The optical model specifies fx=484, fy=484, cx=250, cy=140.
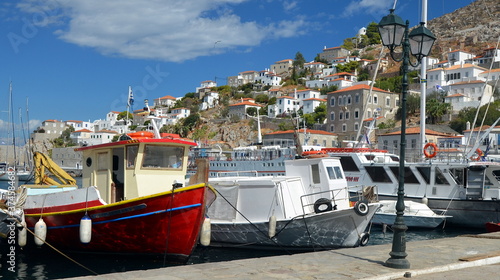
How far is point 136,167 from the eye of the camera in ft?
44.4

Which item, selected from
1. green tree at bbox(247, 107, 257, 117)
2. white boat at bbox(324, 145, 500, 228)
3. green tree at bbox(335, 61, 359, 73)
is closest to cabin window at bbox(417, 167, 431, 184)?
white boat at bbox(324, 145, 500, 228)

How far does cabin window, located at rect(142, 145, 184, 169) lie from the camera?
13734 mm

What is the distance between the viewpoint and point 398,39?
8836 mm

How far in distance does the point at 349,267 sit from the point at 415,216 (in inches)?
560

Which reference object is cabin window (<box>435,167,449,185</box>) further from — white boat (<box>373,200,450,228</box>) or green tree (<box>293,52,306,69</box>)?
green tree (<box>293,52,306,69</box>)

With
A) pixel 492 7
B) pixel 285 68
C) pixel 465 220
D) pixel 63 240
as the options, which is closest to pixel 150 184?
pixel 63 240

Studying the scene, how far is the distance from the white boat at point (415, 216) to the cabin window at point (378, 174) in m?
2.35

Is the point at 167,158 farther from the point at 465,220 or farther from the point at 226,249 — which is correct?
the point at 465,220

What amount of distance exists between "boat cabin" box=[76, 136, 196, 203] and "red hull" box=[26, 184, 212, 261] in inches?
36.0

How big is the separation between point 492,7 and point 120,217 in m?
137

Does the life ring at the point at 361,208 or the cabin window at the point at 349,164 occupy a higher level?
the cabin window at the point at 349,164

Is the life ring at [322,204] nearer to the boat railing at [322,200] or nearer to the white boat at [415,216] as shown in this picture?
the boat railing at [322,200]

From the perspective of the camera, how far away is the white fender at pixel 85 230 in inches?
502

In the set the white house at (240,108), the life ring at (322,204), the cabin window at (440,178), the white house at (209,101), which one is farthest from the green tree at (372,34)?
the life ring at (322,204)
